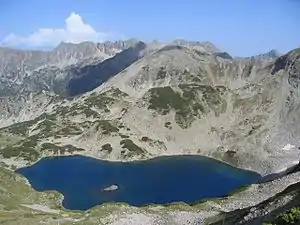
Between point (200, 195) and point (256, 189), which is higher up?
point (256, 189)

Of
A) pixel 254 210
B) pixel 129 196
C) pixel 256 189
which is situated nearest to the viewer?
pixel 254 210

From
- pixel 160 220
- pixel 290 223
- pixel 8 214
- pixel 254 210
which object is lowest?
pixel 8 214

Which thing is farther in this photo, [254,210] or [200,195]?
[200,195]

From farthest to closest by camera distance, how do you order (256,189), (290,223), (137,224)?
(256,189) < (137,224) < (290,223)

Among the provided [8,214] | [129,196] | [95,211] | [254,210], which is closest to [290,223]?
[254,210]

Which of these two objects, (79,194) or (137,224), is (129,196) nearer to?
(79,194)

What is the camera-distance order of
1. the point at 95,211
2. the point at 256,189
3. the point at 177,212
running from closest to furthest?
the point at 177,212
the point at 95,211
the point at 256,189

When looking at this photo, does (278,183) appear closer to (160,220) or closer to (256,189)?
(256,189)

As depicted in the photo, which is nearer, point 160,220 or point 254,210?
point 254,210

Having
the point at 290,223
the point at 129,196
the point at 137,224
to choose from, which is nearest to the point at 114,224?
the point at 137,224

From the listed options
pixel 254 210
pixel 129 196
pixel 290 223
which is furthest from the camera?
pixel 129 196
